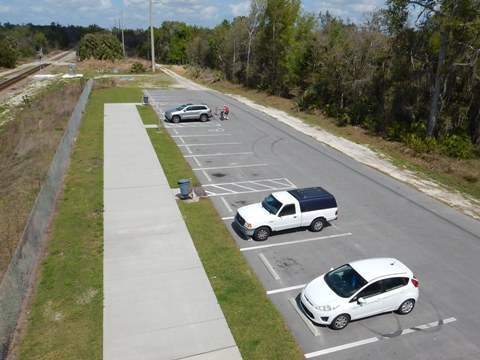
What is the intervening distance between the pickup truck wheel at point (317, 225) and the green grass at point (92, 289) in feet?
10.4

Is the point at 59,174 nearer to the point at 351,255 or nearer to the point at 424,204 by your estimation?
the point at 351,255

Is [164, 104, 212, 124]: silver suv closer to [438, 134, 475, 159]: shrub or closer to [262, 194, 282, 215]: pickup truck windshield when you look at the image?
[438, 134, 475, 159]: shrub

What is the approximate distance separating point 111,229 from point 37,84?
4860cm

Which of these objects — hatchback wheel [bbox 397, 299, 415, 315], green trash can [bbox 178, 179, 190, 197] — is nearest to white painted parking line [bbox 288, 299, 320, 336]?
hatchback wheel [bbox 397, 299, 415, 315]

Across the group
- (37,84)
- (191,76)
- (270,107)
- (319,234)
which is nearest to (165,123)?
(270,107)

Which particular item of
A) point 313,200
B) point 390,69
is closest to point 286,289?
point 313,200

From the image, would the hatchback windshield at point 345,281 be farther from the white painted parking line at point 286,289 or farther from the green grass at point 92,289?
the green grass at point 92,289

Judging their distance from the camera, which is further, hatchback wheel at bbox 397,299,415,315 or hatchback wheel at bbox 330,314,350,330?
hatchback wheel at bbox 397,299,415,315

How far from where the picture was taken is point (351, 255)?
13.1m

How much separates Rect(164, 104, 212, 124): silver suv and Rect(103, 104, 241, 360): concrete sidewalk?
13.4 metres

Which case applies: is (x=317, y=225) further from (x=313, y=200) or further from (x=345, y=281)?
(x=345, y=281)

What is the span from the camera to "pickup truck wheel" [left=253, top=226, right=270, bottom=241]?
13.7 m

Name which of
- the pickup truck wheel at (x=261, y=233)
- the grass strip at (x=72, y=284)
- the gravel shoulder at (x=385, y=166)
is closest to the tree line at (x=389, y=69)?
the gravel shoulder at (x=385, y=166)

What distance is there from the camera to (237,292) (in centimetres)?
1098
